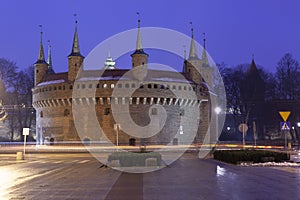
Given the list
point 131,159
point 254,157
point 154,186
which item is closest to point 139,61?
point 254,157

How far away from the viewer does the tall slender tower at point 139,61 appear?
57375mm

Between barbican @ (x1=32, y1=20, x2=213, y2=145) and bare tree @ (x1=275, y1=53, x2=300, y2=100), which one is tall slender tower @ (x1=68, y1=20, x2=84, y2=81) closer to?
barbican @ (x1=32, y1=20, x2=213, y2=145)

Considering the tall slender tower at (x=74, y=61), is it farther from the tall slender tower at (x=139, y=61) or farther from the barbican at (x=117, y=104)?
the tall slender tower at (x=139, y=61)

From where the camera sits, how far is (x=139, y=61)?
59.3 m

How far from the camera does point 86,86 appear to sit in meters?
55.9

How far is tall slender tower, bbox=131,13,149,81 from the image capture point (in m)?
57.4

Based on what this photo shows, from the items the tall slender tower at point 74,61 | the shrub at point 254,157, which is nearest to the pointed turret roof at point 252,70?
the tall slender tower at point 74,61

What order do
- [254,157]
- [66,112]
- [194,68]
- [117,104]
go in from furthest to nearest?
[194,68] < [66,112] < [117,104] < [254,157]

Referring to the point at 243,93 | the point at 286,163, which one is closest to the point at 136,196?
the point at 286,163

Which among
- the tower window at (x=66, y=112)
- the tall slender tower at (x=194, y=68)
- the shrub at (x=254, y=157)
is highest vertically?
the tall slender tower at (x=194, y=68)

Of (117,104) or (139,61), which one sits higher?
(139,61)

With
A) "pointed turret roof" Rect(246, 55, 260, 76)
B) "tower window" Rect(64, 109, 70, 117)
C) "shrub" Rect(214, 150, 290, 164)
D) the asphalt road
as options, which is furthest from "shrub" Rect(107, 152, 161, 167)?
"pointed turret roof" Rect(246, 55, 260, 76)

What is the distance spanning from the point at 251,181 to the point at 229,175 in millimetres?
2224

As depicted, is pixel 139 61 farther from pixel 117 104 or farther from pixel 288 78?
pixel 288 78
